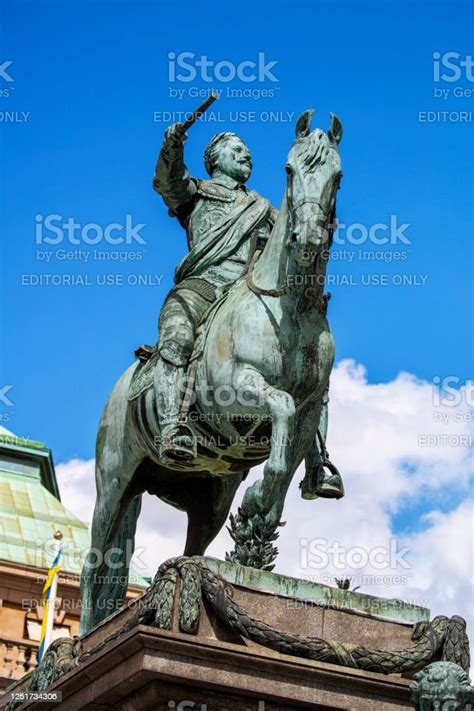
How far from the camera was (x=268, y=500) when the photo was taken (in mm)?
15414

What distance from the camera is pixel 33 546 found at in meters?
46.5

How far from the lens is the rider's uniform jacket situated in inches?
705

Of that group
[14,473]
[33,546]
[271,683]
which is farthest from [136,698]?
[14,473]

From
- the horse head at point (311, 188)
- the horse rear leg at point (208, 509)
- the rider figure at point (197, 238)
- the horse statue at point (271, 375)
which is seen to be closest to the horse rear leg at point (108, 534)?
the horse statue at point (271, 375)

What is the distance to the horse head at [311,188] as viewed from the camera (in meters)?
15.6

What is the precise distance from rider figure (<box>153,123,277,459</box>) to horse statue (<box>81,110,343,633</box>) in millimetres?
206

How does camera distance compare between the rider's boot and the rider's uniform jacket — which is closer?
the rider's boot

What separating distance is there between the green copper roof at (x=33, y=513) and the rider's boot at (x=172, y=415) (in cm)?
2504

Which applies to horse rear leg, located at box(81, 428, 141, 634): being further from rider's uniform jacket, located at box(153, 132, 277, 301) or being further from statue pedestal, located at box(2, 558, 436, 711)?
statue pedestal, located at box(2, 558, 436, 711)

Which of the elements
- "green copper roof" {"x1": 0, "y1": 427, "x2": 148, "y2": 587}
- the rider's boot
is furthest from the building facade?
the rider's boot

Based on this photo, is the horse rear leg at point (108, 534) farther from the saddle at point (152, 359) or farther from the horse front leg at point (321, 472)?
the horse front leg at point (321, 472)

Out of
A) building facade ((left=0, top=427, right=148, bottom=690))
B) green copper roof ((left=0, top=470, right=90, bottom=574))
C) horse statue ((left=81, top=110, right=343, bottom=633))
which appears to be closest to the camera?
horse statue ((left=81, top=110, right=343, bottom=633))

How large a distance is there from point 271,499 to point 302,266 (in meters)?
2.26

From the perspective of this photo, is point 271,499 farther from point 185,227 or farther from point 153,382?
point 185,227
